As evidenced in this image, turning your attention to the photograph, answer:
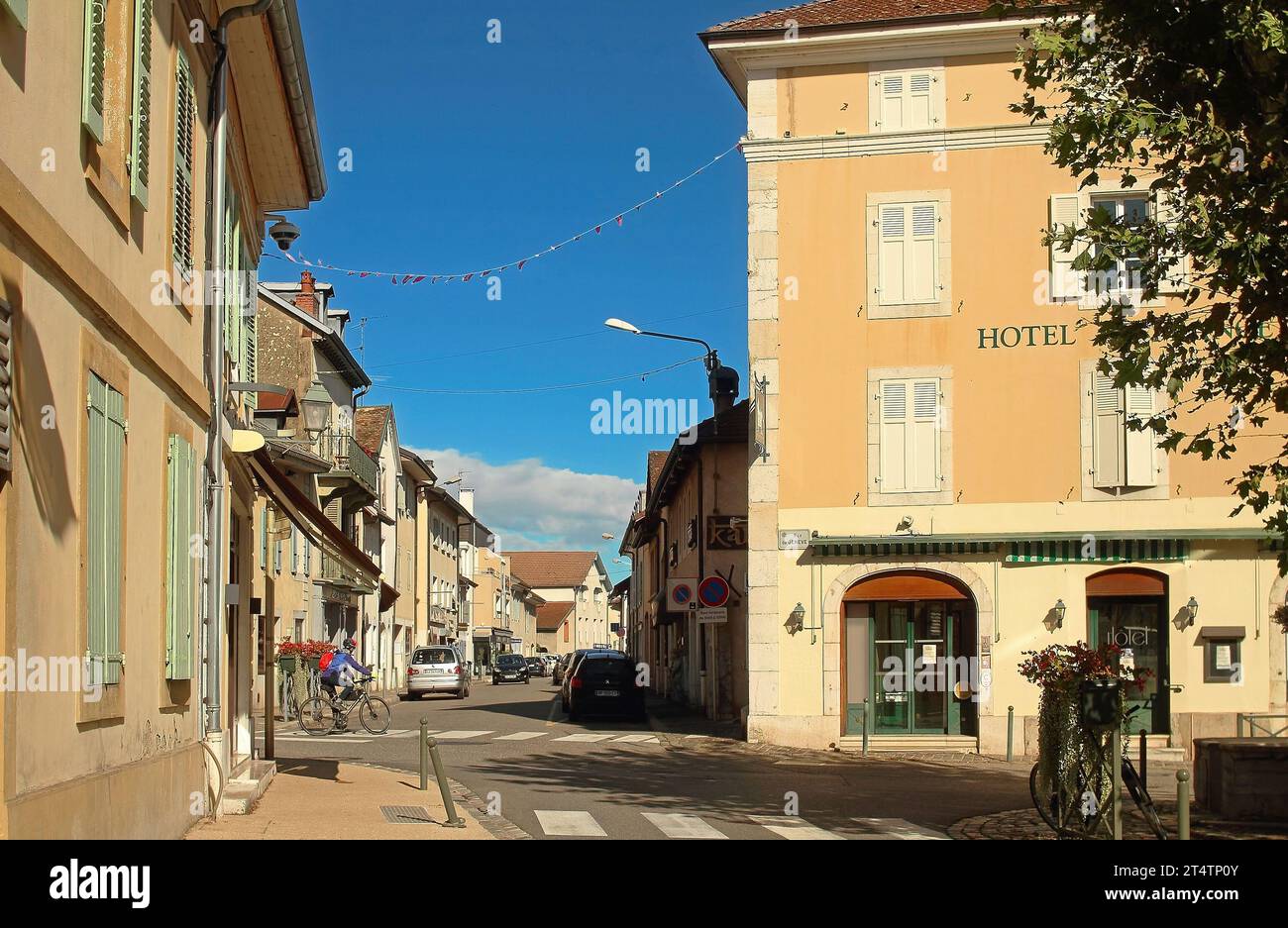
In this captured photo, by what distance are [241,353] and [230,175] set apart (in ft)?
6.68

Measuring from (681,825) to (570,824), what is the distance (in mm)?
1016

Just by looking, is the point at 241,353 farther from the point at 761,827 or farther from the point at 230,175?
the point at 761,827

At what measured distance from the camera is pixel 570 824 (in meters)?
13.4

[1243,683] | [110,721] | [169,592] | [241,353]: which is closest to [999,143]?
[1243,683]

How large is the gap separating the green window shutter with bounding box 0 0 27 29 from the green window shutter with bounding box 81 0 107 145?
121 cm

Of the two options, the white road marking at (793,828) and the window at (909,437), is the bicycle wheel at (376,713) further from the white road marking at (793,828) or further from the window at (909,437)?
the white road marking at (793,828)

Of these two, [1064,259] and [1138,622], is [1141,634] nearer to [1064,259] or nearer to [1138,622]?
[1138,622]

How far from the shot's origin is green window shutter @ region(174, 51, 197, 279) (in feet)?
34.9

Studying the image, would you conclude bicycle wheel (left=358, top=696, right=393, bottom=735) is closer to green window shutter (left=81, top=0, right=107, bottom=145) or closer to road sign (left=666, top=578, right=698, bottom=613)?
road sign (left=666, top=578, right=698, bottom=613)

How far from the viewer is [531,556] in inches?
5925

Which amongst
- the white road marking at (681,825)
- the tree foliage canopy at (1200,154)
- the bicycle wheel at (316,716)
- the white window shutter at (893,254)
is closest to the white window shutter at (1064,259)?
the white window shutter at (893,254)

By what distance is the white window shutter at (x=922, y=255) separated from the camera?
77.0 ft

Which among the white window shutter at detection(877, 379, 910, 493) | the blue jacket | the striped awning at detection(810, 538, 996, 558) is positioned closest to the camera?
the striped awning at detection(810, 538, 996, 558)

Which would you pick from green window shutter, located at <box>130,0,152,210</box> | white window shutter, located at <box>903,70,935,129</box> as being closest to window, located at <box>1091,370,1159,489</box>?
white window shutter, located at <box>903,70,935,129</box>
